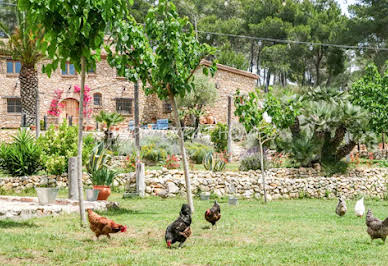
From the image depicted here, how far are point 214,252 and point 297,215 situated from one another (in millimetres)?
5005

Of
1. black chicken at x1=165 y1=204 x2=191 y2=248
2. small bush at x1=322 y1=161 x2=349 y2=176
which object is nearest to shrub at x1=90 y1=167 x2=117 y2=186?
black chicken at x1=165 y1=204 x2=191 y2=248

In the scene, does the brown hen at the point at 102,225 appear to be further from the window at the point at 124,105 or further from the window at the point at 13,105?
the window at the point at 124,105

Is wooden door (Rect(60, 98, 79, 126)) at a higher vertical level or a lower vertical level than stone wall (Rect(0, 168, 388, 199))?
higher

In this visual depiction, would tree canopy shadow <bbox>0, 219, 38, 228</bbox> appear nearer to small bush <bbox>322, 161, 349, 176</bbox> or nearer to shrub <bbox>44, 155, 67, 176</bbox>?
shrub <bbox>44, 155, 67, 176</bbox>

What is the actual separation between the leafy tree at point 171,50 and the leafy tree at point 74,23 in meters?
2.14

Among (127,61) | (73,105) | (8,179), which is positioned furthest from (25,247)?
(73,105)

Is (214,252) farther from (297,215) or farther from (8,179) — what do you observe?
(8,179)

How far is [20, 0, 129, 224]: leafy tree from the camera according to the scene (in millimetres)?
7070

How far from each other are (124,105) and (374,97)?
1826 cm

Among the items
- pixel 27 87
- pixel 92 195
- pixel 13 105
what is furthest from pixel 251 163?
pixel 13 105

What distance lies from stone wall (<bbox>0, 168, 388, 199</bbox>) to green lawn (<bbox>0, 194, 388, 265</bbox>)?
4.50 m

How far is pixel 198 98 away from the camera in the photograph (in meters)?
32.4

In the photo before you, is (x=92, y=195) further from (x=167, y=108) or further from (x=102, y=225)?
(x=167, y=108)

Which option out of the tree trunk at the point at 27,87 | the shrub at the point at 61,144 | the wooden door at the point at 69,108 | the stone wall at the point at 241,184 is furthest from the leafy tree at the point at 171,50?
the wooden door at the point at 69,108
